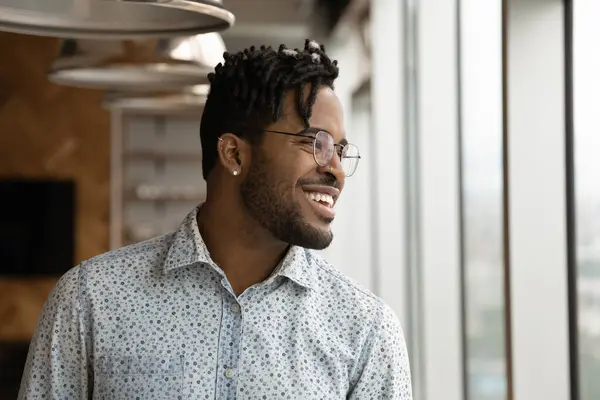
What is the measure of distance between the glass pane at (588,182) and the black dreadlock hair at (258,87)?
3.49 feet

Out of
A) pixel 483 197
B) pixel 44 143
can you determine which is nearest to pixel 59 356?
pixel 483 197

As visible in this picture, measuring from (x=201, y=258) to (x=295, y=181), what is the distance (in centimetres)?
22

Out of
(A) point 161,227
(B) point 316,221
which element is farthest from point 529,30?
(A) point 161,227

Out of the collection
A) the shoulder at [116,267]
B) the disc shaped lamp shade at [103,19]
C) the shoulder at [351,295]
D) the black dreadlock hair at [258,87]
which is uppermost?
the disc shaped lamp shade at [103,19]

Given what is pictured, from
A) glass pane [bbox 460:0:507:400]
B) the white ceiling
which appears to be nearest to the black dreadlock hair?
glass pane [bbox 460:0:507:400]

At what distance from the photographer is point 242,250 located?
1913 mm

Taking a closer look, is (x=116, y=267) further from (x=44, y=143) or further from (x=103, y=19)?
(x=44, y=143)

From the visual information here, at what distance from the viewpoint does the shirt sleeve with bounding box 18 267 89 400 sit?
1.79 metres

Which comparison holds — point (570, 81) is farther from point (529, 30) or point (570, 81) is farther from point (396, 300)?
point (396, 300)

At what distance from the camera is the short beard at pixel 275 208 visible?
6.02ft

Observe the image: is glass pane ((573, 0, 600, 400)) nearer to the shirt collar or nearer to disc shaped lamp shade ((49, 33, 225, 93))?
disc shaped lamp shade ((49, 33, 225, 93))

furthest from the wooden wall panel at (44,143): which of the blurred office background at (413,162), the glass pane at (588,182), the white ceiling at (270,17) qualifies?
the glass pane at (588,182)

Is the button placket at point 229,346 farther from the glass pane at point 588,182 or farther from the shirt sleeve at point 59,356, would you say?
the glass pane at point 588,182

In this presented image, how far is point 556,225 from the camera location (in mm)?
2977
